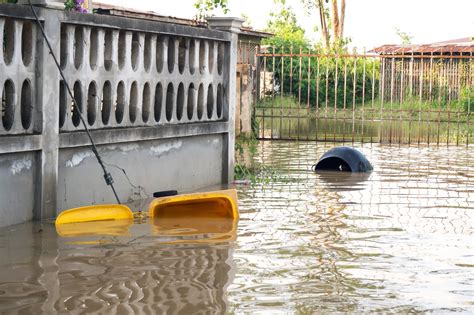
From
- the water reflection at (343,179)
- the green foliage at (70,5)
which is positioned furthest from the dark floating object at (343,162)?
the green foliage at (70,5)

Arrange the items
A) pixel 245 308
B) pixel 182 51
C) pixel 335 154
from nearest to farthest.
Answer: pixel 245 308 → pixel 182 51 → pixel 335 154

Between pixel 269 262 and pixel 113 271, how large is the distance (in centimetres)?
123

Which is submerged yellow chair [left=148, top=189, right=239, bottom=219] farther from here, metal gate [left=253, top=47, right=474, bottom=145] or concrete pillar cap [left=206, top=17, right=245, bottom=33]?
metal gate [left=253, top=47, right=474, bottom=145]

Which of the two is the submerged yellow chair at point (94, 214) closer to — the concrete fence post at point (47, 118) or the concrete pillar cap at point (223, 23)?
the concrete fence post at point (47, 118)

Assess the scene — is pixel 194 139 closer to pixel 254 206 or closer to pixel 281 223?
pixel 254 206

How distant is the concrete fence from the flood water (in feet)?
2.35

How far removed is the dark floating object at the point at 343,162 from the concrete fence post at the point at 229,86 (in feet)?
9.24

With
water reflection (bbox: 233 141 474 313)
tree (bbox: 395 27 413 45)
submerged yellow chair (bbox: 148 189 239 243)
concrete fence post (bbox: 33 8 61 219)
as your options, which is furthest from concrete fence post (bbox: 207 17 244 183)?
tree (bbox: 395 27 413 45)

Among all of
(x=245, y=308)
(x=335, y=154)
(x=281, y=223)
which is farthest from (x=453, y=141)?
(x=245, y=308)

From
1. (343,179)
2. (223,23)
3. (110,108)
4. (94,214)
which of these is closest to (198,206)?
(94,214)

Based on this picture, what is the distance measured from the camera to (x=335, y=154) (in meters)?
15.6

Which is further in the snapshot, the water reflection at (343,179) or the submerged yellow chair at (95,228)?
the water reflection at (343,179)

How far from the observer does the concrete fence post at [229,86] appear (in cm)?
1292

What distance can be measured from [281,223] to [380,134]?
16.3 meters
